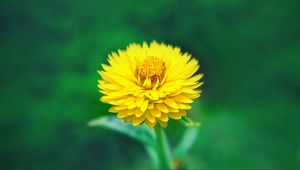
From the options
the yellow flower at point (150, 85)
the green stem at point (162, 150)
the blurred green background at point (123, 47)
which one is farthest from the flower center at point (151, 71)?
the blurred green background at point (123, 47)

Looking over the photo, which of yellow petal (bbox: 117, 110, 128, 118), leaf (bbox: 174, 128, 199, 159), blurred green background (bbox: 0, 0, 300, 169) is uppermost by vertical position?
blurred green background (bbox: 0, 0, 300, 169)

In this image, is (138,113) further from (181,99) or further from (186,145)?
(186,145)

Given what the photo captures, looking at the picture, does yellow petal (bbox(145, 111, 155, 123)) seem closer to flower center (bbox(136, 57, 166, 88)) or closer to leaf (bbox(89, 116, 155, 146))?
flower center (bbox(136, 57, 166, 88))

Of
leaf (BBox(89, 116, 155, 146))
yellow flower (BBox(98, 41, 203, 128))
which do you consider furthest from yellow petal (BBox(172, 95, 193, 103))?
leaf (BBox(89, 116, 155, 146))

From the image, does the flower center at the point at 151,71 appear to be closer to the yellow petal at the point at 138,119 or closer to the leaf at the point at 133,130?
the yellow petal at the point at 138,119

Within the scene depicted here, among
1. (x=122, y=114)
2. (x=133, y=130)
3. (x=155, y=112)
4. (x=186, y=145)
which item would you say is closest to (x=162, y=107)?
(x=155, y=112)
